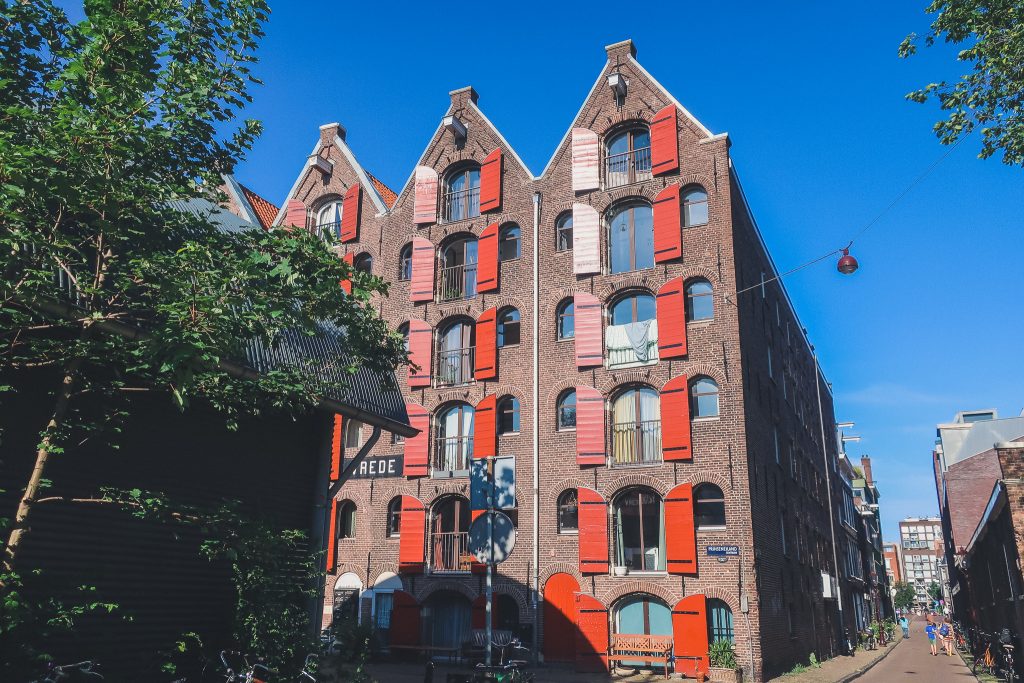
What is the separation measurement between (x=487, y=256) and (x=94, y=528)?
20.3m

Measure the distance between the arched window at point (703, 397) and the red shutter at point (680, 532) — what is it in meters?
2.40

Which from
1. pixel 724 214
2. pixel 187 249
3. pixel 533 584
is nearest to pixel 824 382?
pixel 724 214

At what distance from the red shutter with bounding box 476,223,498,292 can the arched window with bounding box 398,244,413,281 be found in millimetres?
3516

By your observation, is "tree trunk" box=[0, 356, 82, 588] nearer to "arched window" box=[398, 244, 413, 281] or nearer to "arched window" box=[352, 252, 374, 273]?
"arched window" box=[398, 244, 413, 281]

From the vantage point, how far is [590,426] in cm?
2481

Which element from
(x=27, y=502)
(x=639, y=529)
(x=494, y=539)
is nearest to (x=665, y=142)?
(x=639, y=529)

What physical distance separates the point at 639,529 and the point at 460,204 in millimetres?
14465

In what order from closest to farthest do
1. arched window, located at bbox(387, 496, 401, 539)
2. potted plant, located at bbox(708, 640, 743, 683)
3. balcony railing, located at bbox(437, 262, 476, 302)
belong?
potted plant, located at bbox(708, 640, 743, 683), arched window, located at bbox(387, 496, 401, 539), balcony railing, located at bbox(437, 262, 476, 302)

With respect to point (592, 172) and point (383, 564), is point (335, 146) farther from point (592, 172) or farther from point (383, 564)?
point (383, 564)

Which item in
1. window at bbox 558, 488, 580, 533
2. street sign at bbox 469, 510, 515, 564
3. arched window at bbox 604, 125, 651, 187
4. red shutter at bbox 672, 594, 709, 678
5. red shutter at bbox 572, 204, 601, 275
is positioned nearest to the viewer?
street sign at bbox 469, 510, 515, 564

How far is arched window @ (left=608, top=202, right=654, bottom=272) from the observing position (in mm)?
25953

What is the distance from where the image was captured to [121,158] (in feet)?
22.0

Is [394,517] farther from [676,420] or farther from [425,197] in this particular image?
[425,197]

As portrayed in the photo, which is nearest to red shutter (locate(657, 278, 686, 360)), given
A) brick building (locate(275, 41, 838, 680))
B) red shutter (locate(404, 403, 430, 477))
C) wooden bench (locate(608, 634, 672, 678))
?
brick building (locate(275, 41, 838, 680))
